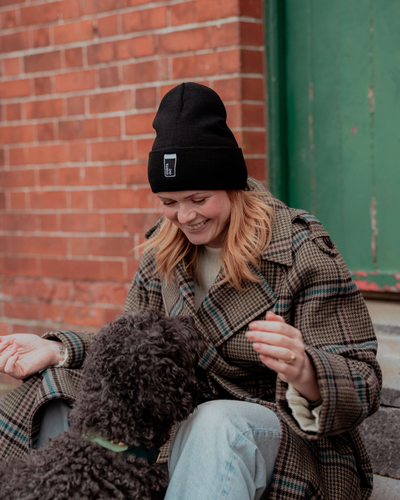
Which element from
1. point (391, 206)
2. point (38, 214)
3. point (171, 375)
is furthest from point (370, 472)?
point (38, 214)

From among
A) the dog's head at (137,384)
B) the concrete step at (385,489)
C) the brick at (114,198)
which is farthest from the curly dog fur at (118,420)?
the brick at (114,198)

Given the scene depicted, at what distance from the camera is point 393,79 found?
3.27m

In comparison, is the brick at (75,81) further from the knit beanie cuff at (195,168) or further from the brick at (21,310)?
the knit beanie cuff at (195,168)

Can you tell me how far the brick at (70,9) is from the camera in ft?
12.5

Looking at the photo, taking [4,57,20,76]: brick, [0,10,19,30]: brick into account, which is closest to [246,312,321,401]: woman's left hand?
[4,57,20,76]: brick

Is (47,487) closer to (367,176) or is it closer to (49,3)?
(367,176)

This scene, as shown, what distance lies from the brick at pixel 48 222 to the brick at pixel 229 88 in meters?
1.46

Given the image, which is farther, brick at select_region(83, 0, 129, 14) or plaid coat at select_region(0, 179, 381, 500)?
brick at select_region(83, 0, 129, 14)

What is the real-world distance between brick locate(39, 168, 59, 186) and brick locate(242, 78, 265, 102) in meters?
1.44

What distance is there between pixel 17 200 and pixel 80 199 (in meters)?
0.58

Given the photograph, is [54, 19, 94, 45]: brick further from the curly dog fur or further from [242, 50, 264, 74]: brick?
the curly dog fur

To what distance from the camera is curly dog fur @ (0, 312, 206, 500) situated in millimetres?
1750

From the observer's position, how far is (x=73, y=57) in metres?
3.84

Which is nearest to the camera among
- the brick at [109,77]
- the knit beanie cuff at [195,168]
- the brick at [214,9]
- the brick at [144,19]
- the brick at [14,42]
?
the knit beanie cuff at [195,168]
